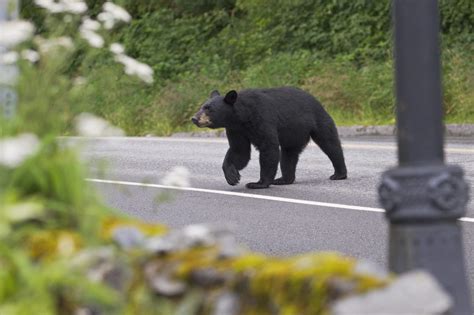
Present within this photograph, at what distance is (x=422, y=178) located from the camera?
419 cm

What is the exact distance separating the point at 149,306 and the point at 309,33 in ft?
93.2

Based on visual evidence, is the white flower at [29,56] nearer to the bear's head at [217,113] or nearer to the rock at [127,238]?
the rock at [127,238]

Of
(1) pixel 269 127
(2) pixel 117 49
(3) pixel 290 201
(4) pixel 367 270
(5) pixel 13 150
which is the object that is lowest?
(3) pixel 290 201

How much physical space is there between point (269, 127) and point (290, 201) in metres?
1.04

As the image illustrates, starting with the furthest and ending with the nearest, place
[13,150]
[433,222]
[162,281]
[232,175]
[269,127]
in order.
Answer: [232,175]
[269,127]
[433,222]
[162,281]
[13,150]

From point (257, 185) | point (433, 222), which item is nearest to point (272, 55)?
point (257, 185)

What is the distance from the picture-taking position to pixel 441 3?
94.8ft

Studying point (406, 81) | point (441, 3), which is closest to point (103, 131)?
point (406, 81)

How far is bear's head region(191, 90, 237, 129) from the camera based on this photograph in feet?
41.8

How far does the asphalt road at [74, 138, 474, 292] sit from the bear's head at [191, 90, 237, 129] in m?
0.70

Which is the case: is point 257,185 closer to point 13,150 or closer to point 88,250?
point 88,250

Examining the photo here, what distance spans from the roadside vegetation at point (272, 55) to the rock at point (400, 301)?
59.4 feet

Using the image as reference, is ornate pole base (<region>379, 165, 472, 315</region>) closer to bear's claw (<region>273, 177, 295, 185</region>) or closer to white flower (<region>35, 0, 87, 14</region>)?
white flower (<region>35, 0, 87, 14</region>)

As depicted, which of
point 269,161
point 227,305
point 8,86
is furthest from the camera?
point 269,161
